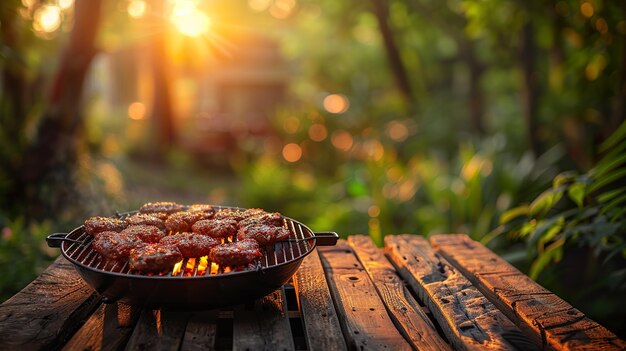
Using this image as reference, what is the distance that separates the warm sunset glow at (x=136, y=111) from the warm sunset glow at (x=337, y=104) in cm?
858

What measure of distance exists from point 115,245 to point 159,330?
18.2 inches

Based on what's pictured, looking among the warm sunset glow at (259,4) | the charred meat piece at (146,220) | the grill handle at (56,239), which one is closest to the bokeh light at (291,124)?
the charred meat piece at (146,220)

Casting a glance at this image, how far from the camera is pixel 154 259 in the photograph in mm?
2447

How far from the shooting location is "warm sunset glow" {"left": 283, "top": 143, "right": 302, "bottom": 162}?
1269 centimetres

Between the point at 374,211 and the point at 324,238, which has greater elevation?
the point at 374,211

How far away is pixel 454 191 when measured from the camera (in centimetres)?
677

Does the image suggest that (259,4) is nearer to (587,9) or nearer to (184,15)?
(184,15)

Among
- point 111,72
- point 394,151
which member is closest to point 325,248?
point 394,151

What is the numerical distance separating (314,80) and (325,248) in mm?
19129

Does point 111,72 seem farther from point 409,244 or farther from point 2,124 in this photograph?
point 409,244

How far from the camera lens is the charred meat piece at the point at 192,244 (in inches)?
106

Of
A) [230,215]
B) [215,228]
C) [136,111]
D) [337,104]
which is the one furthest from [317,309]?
[136,111]

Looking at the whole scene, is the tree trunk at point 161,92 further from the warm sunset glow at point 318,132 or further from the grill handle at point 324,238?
the grill handle at point 324,238

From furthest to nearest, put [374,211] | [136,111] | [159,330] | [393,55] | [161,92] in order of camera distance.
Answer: [136,111], [161,92], [393,55], [374,211], [159,330]
